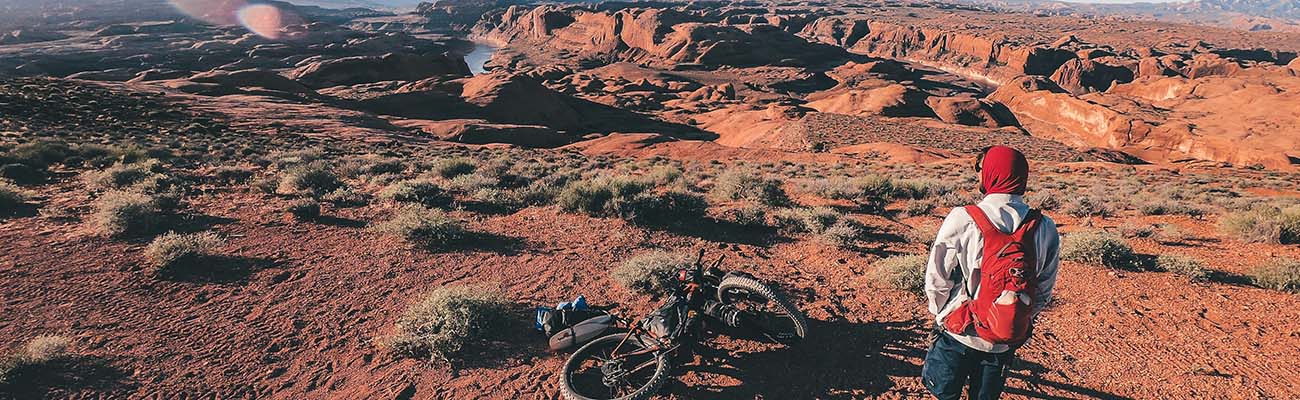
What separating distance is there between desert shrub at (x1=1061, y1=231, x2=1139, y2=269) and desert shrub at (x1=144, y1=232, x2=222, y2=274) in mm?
10674

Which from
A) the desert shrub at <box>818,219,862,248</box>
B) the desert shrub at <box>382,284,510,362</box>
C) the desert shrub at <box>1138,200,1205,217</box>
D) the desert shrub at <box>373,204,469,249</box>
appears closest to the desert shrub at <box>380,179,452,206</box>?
the desert shrub at <box>373,204,469,249</box>

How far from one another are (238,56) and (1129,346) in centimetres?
10419

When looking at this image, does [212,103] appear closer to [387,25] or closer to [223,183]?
[223,183]

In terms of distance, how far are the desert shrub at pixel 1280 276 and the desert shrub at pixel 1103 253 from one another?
0.97m

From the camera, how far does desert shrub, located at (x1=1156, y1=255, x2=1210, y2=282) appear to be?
5.69m

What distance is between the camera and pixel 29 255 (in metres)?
6.19

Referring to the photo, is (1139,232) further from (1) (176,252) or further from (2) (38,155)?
(2) (38,155)

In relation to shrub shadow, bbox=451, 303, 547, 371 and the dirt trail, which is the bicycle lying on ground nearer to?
the dirt trail

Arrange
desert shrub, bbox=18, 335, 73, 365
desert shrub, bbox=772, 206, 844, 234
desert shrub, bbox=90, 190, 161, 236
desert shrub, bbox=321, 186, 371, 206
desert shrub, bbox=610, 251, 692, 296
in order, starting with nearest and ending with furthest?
desert shrub, bbox=18, 335, 73, 365
desert shrub, bbox=610, 251, 692, 296
desert shrub, bbox=90, 190, 161, 236
desert shrub, bbox=772, 206, 844, 234
desert shrub, bbox=321, 186, 371, 206

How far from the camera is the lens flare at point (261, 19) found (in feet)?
408

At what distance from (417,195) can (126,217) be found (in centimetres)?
375

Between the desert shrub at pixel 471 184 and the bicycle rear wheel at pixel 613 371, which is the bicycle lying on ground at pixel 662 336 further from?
the desert shrub at pixel 471 184

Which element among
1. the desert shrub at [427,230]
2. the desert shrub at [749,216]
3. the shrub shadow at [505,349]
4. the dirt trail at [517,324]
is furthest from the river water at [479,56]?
the shrub shadow at [505,349]

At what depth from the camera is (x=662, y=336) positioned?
3930 millimetres
